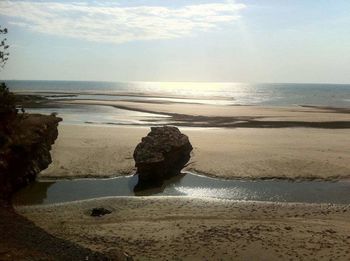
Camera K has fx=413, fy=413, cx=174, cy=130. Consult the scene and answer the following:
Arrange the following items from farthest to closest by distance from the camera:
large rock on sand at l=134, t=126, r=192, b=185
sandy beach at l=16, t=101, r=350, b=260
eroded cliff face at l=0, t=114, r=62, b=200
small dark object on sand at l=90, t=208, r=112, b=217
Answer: large rock on sand at l=134, t=126, r=192, b=185 < eroded cliff face at l=0, t=114, r=62, b=200 < small dark object on sand at l=90, t=208, r=112, b=217 < sandy beach at l=16, t=101, r=350, b=260

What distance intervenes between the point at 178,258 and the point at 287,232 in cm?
439

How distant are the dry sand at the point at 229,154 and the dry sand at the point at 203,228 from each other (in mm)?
5441

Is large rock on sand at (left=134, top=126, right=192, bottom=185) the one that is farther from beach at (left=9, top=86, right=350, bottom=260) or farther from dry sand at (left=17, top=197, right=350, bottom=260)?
dry sand at (left=17, top=197, right=350, bottom=260)

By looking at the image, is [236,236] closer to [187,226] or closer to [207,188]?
[187,226]

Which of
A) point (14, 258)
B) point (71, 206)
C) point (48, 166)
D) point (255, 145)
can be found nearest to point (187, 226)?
point (71, 206)

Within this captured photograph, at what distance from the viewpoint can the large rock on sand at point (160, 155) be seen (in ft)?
73.2

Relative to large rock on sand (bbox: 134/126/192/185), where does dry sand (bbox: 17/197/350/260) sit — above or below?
below

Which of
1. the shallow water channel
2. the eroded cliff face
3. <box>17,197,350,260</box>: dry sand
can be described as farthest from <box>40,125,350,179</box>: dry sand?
<box>17,197,350,260</box>: dry sand

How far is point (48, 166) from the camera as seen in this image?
79.5 ft

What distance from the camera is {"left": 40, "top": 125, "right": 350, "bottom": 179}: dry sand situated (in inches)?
930

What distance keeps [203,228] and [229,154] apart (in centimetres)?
1338

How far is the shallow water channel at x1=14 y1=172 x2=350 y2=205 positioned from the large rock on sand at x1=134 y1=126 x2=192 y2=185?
710 mm

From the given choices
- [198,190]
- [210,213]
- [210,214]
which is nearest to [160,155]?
[198,190]

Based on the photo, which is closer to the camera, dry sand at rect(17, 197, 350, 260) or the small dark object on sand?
dry sand at rect(17, 197, 350, 260)
